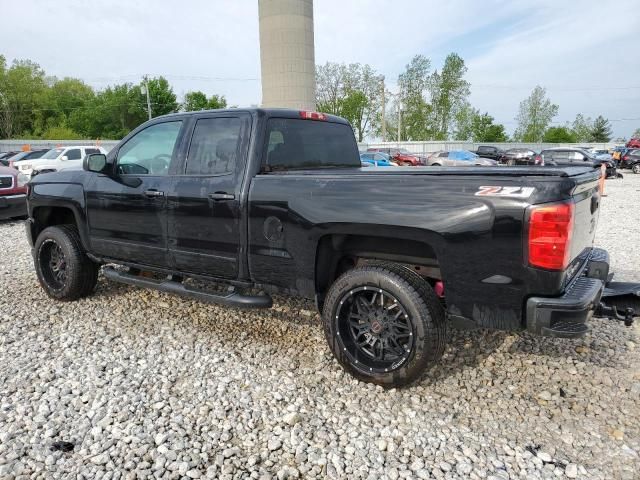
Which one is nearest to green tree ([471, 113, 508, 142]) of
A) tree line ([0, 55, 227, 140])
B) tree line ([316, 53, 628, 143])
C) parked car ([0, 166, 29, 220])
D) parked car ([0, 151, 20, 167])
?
tree line ([316, 53, 628, 143])

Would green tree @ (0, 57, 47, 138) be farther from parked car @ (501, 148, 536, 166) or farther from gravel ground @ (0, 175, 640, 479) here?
gravel ground @ (0, 175, 640, 479)

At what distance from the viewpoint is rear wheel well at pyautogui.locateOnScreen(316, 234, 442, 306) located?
10.3 feet

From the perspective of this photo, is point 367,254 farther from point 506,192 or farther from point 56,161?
point 56,161

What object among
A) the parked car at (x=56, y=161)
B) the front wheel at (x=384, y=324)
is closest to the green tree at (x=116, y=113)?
the parked car at (x=56, y=161)

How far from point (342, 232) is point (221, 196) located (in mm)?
1070

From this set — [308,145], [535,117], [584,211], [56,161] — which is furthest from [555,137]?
[584,211]

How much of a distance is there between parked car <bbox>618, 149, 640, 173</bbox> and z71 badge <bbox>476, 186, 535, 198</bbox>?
3201 centimetres

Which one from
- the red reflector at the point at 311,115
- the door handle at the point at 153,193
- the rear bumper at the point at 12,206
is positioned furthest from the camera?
the rear bumper at the point at 12,206

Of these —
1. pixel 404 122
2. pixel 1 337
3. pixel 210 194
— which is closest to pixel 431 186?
pixel 210 194

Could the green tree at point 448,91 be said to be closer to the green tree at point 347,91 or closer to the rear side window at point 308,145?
the green tree at point 347,91

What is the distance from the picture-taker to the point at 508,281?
8.61 feet

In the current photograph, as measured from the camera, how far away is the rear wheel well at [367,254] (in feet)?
10.3

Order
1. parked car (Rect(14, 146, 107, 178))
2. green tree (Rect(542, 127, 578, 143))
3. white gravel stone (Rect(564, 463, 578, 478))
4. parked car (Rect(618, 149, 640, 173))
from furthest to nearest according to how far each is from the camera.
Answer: green tree (Rect(542, 127, 578, 143)), parked car (Rect(618, 149, 640, 173)), parked car (Rect(14, 146, 107, 178)), white gravel stone (Rect(564, 463, 578, 478))

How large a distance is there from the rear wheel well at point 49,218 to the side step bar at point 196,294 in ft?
3.60
